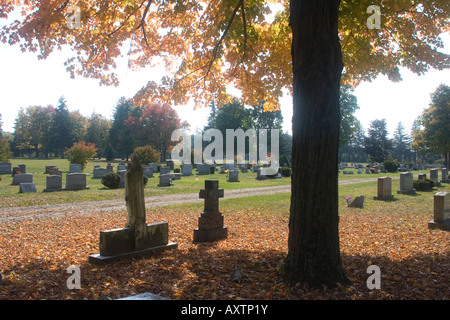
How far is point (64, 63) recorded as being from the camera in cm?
942

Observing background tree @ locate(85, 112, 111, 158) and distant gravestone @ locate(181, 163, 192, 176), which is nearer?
distant gravestone @ locate(181, 163, 192, 176)

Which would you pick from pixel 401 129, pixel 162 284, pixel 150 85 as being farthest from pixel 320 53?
pixel 401 129

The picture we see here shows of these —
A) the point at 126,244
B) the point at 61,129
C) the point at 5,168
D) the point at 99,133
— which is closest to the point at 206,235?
the point at 126,244

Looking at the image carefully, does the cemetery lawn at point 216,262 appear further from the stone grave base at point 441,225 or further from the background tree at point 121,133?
the background tree at point 121,133

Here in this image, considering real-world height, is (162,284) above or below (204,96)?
below

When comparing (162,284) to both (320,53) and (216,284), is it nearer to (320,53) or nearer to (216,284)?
(216,284)

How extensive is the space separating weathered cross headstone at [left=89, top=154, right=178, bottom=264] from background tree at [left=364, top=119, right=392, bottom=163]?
7510cm

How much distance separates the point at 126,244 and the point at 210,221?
2462 mm

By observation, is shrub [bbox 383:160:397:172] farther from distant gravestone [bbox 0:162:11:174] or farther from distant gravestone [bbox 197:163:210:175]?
distant gravestone [bbox 0:162:11:174]

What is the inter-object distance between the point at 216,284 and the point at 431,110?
179ft

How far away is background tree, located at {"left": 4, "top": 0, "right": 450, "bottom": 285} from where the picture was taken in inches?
179

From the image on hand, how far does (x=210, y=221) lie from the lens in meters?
8.23

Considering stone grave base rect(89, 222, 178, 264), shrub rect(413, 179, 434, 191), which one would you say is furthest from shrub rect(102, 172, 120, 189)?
shrub rect(413, 179, 434, 191)
